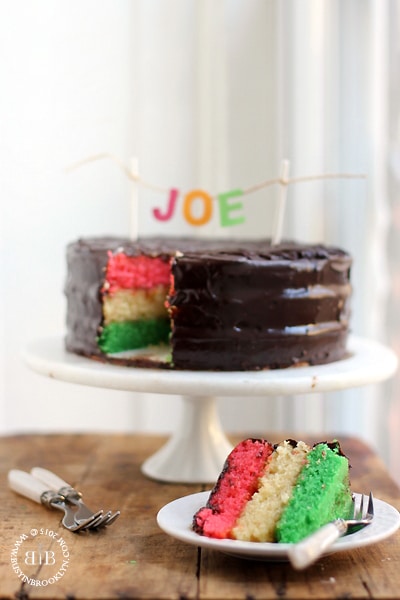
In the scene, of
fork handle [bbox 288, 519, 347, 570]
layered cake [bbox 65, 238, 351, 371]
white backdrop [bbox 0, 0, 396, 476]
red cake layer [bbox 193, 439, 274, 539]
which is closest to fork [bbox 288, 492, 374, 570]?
fork handle [bbox 288, 519, 347, 570]

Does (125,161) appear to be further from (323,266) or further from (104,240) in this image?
(323,266)

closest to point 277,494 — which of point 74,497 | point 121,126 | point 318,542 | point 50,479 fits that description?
point 318,542

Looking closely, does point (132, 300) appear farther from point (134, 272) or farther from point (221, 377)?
point (221, 377)

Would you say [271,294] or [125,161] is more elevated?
[125,161]

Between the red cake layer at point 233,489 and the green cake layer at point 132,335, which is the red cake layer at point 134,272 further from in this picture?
the red cake layer at point 233,489

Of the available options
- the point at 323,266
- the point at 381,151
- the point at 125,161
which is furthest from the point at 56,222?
the point at 323,266
